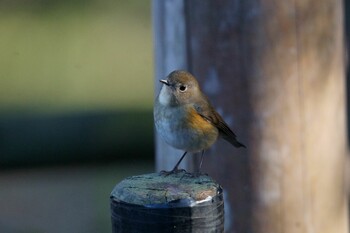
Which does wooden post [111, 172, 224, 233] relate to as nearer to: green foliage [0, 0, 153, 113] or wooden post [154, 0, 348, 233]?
wooden post [154, 0, 348, 233]

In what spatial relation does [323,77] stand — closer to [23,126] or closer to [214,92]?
[214,92]

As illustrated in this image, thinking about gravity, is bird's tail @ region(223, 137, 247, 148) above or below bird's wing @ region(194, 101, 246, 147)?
below

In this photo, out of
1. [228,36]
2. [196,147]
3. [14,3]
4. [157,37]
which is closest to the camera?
[196,147]

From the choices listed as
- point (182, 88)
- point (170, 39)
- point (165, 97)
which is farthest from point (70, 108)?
point (182, 88)

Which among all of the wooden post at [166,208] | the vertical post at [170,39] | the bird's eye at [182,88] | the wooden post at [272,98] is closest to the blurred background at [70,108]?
the vertical post at [170,39]

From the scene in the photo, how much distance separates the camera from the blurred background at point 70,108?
16.6 feet

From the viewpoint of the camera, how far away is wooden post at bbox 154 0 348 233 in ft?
10.5

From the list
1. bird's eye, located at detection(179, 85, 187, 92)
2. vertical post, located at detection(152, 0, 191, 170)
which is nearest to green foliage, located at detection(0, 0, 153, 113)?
vertical post, located at detection(152, 0, 191, 170)

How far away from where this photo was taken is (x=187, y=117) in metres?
3.08

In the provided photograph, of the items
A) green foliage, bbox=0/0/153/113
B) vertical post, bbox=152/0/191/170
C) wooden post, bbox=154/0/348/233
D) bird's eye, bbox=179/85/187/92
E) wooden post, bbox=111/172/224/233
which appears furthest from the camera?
green foliage, bbox=0/0/153/113

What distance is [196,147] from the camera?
3.01m

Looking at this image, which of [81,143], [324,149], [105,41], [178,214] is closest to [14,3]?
[105,41]

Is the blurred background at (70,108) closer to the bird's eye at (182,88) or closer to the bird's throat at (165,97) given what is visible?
the bird's throat at (165,97)

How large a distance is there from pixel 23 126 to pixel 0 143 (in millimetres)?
172
